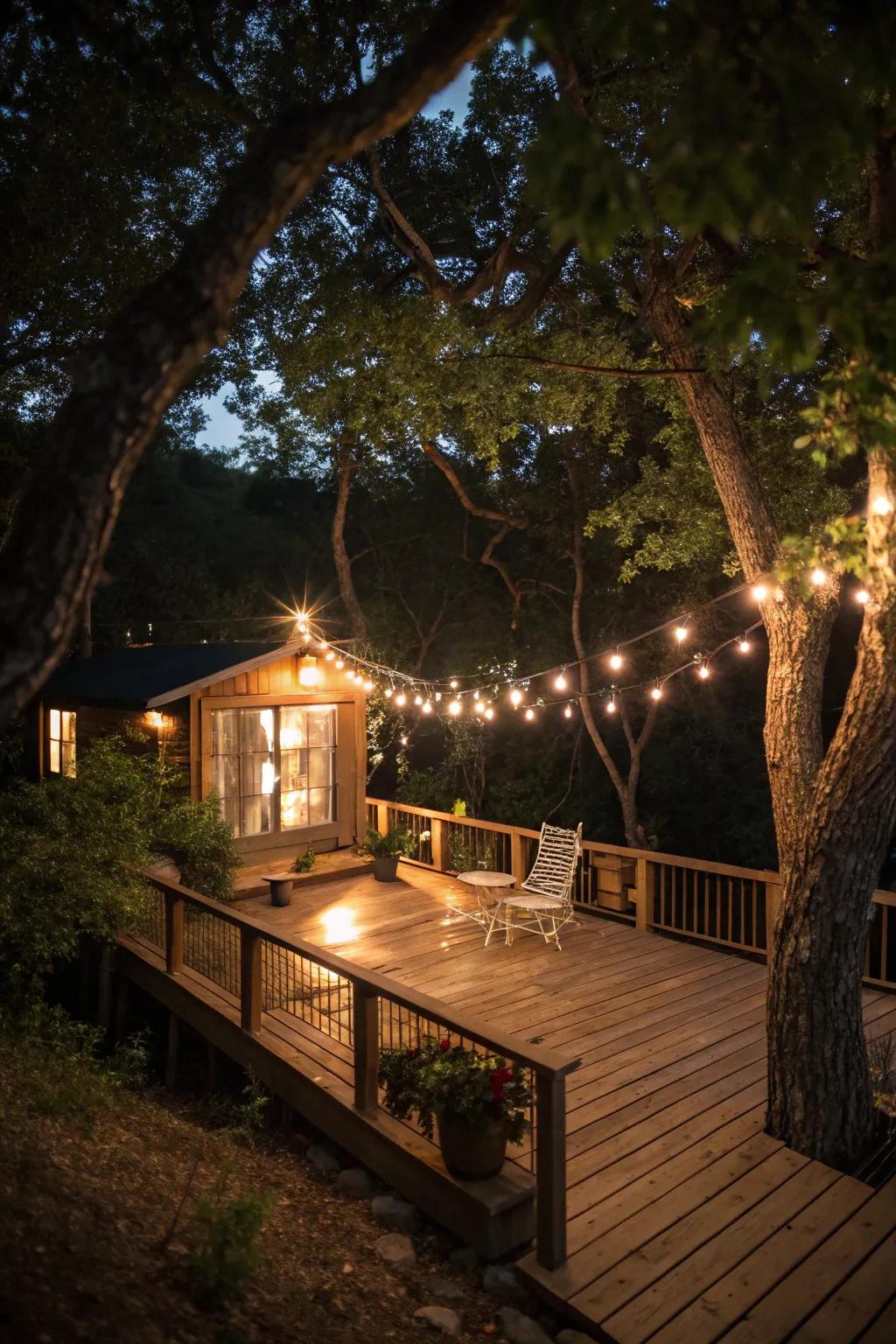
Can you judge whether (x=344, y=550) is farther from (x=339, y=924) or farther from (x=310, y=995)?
(x=310, y=995)

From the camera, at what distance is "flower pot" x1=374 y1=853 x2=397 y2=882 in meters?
9.08

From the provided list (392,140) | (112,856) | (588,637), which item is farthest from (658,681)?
(392,140)

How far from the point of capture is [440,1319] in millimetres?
3215

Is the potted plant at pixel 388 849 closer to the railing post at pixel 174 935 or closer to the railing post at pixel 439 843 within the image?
the railing post at pixel 439 843

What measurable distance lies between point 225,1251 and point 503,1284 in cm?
123

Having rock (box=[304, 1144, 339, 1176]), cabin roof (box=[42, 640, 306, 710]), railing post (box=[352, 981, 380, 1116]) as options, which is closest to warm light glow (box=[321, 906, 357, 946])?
rock (box=[304, 1144, 339, 1176])

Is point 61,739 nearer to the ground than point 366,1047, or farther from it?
farther from it

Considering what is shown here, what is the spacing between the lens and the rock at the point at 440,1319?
3.17 m

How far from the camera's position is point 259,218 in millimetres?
2771

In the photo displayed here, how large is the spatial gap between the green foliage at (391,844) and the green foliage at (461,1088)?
495 cm

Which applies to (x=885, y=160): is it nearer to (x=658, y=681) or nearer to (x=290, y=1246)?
(x=658, y=681)

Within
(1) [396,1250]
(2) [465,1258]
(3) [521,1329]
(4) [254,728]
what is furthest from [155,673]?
(3) [521,1329]

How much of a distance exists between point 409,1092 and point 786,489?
655cm

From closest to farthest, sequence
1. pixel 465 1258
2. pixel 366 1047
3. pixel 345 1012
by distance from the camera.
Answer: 1. pixel 465 1258
2. pixel 366 1047
3. pixel 345 1012
